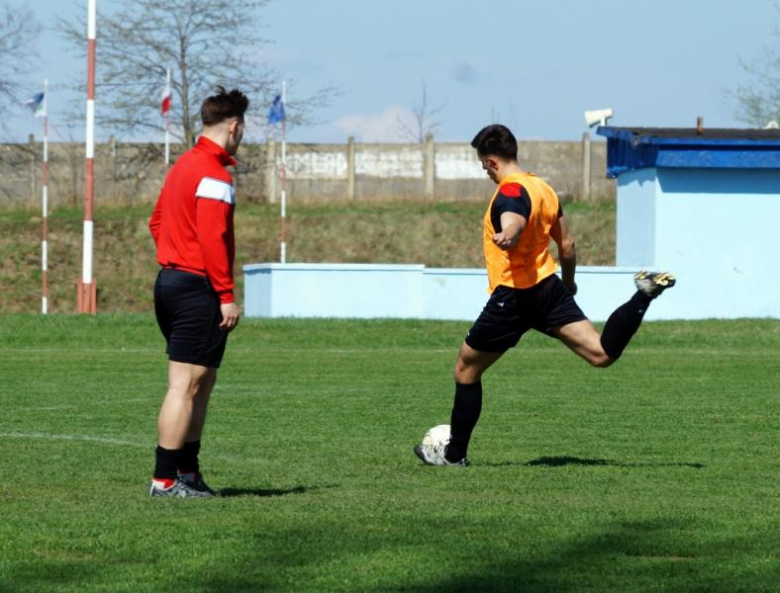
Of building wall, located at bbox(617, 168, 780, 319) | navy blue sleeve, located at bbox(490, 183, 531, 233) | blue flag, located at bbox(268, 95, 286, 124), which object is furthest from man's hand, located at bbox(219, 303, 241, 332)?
blue flag, located at bbox(268, 95, 286, 124)

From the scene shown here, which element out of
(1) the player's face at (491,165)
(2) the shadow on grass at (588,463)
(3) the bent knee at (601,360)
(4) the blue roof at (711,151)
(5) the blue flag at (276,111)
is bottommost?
(2) the shadow on grass at (588,463)

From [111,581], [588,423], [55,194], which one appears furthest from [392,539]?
[55,194]

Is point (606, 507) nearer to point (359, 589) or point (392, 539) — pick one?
point (392, 539)

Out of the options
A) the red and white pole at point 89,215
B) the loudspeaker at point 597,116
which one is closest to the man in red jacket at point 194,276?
the red and white pole at point 89,215

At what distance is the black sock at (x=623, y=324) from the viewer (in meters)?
8.66

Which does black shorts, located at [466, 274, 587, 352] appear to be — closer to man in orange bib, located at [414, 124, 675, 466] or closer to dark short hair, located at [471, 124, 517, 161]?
man in orange bib, located at [414, 124, 675, 466]

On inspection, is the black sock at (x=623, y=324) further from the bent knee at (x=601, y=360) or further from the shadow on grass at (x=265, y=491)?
the shadow on grass at (x=265, y=491)

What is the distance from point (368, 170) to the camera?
50344 mm

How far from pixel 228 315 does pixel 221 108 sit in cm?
103

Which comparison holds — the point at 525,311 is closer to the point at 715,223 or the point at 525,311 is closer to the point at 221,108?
the point at 221,108

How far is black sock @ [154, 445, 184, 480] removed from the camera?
758 cm

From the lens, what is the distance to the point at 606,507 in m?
7.26

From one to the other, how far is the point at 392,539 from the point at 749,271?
2458cm

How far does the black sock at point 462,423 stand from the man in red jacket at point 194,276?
203 cm
